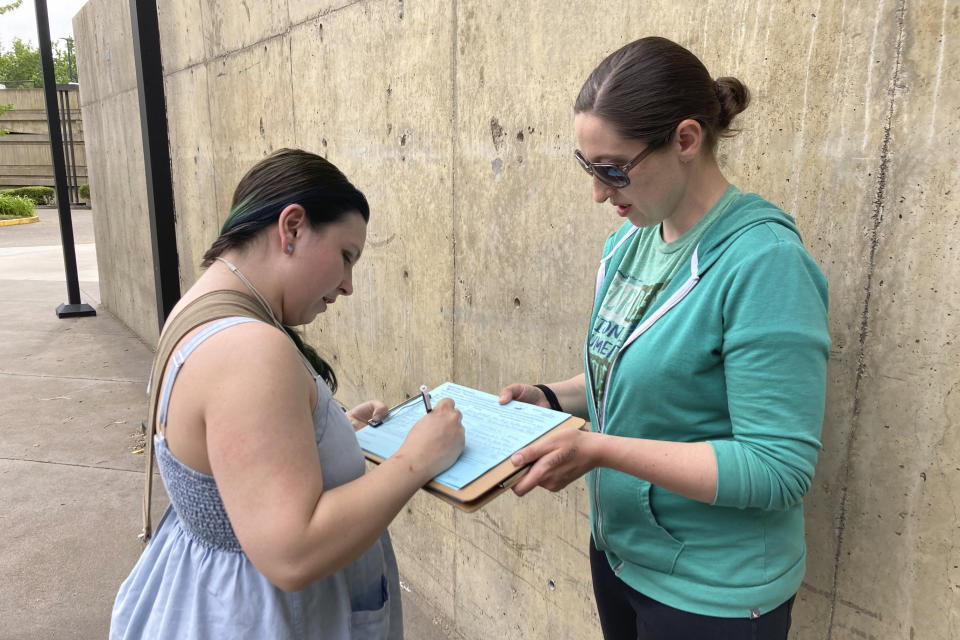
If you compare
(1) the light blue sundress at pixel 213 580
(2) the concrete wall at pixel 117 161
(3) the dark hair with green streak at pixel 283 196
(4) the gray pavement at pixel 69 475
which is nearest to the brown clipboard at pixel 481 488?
(1) the light blue sundress at pixel 213 580

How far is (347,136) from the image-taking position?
3625 millimetres

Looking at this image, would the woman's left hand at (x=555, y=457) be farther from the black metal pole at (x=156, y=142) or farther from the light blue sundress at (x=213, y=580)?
the black metal pole at (x=156, y=142)

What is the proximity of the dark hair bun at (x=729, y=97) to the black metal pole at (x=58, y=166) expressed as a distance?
901 cm

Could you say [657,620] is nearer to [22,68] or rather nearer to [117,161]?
[117,161]

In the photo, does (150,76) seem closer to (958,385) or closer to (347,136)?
(347,136)

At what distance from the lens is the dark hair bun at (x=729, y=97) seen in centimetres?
151

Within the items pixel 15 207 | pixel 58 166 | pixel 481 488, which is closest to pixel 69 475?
pixel 481 488

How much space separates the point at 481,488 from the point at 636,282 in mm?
610

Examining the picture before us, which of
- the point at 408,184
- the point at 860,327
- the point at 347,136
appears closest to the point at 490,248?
the point at 408,184

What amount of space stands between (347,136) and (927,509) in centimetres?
297

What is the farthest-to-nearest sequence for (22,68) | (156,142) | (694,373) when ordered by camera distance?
(22,68) < (156,142) < (694,373)

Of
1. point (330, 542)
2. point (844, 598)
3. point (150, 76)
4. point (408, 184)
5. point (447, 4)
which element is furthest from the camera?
point (150, 76)

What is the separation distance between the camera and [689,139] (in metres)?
1.45

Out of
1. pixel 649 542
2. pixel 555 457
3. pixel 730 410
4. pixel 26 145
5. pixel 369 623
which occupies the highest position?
pixel 26 145
